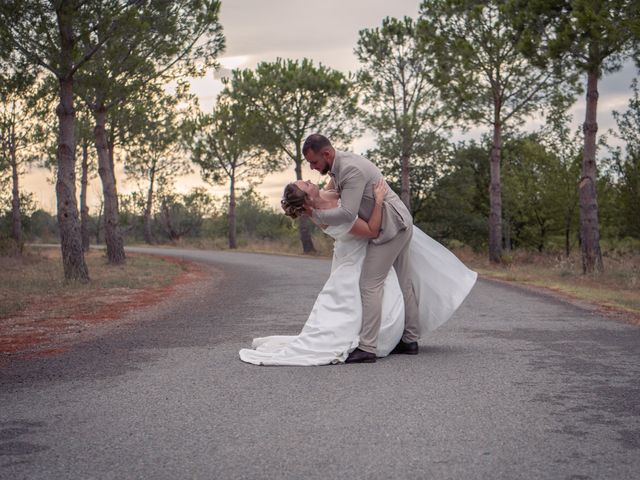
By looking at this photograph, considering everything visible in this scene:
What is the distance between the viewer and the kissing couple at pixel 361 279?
20.8 ft

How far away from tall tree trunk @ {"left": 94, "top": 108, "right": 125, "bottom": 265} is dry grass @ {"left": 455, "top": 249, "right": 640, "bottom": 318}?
12.6 m

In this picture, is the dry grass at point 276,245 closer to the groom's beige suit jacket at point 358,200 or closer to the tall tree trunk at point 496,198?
the tall tree trunk at point 496,198

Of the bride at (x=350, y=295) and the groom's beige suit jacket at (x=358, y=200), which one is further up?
the groom's beige suit jacket at (x=358, y=200)

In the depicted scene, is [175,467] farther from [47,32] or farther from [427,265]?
[47,32]

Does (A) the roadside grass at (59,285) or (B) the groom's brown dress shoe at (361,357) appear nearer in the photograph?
(B) the groom's brown dress shoe at (361,357)

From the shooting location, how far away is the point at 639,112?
27969 mm

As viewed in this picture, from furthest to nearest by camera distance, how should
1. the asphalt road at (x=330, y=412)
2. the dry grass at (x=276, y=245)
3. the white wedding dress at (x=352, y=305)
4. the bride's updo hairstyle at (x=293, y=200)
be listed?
1. the dry grass at (x=276, y=245)
2. the white wedding dress at (x=352, y=305)
3. the bride's updo hairstyle at (x=293, y=200)
4. the asphalt road at (x=330, y=412)

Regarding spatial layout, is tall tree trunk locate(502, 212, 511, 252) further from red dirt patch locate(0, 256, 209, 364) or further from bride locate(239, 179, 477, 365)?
bride locate(239, 179, 477, 365)

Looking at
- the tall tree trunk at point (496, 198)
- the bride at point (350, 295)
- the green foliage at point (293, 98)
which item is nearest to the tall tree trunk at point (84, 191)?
the green foliage at point (293, 98)

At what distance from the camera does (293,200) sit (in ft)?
20.6

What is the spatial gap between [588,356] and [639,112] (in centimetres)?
2438

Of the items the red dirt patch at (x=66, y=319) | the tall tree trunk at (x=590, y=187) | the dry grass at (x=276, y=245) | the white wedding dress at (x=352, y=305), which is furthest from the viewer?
the dry grass at (x=276, y=245)

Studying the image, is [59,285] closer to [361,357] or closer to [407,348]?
[407,348]

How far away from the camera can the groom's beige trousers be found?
647 centimetres
